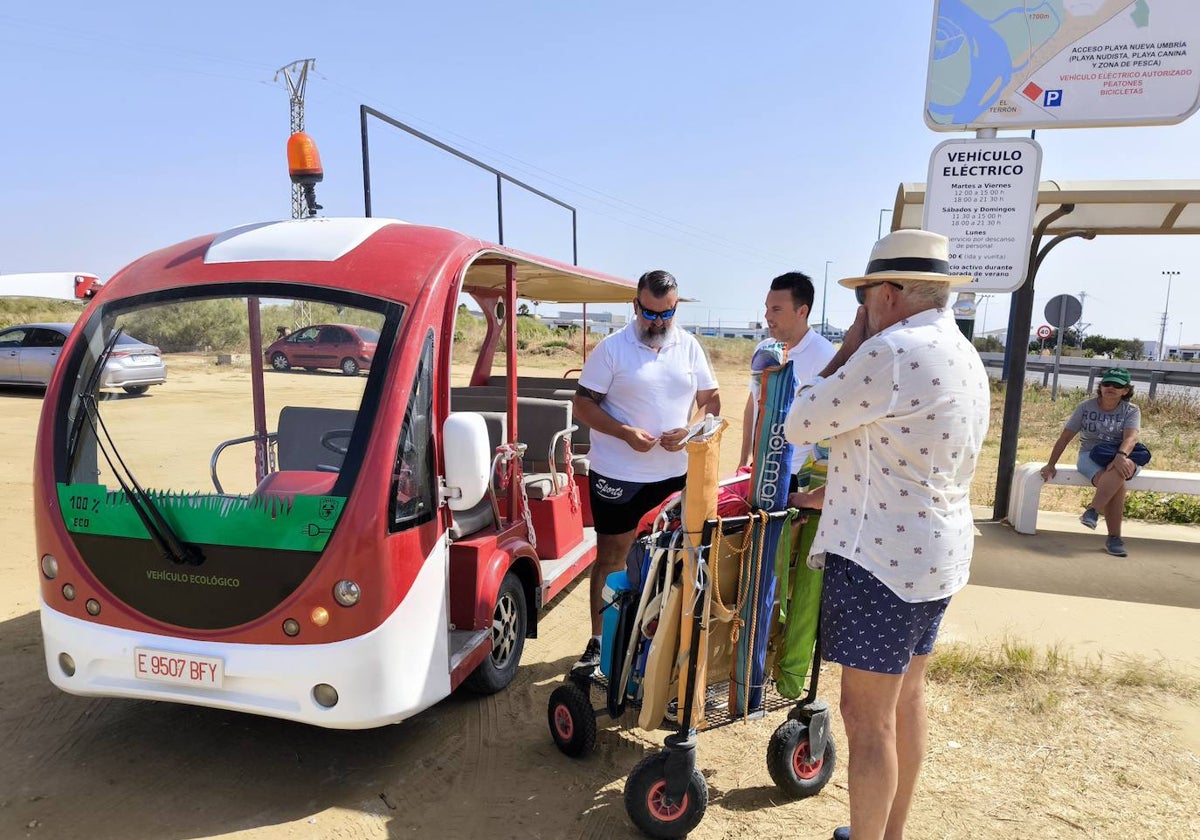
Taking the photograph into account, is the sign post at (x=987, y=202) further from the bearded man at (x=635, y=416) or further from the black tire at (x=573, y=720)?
the black tire at (x=573, y=720)

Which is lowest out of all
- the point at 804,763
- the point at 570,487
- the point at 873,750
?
the point at 804,763

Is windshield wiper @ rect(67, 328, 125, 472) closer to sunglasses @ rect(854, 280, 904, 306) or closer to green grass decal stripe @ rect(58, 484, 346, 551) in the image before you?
green grass decal stripe @ rect(58, 484, 346, 551)

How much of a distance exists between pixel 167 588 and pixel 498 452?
1609 millimetres

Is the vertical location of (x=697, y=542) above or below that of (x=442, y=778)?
above

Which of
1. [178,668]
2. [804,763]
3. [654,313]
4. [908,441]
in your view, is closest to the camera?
[908,441]

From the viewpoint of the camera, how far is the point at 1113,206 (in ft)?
21.9

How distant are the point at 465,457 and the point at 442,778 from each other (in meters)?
1.34

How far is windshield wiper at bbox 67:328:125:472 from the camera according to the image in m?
3.09

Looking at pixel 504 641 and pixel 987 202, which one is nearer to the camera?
pixel 504 641

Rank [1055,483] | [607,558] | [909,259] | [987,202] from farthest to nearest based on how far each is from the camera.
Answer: [1055,483]
[987,202]
[607,558]
[909,259]

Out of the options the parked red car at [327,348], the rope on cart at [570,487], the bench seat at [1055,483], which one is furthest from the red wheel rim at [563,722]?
the bench seat at [1055,483]

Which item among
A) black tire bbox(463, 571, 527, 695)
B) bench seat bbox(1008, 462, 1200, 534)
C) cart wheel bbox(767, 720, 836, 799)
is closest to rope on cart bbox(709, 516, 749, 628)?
cart wheel bbox(767, 720, 836, 799)

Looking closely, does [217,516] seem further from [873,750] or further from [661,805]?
[873,750]

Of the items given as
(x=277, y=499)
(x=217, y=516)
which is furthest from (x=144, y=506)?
(x=277, y=499)
